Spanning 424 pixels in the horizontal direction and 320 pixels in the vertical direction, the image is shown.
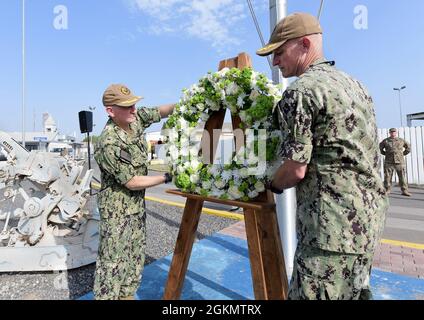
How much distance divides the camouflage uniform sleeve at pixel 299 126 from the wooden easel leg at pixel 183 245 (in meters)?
1.29

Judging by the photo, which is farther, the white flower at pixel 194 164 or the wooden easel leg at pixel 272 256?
the white flower at pixel 194 164

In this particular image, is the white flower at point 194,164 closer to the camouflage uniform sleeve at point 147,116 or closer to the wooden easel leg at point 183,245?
the wooden easel leg at point 183,245

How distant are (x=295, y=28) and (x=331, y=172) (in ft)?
2.61

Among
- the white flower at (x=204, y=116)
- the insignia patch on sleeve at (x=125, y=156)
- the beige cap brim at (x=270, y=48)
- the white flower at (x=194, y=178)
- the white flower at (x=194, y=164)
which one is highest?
the beige cap brim at (x=270, y=48)

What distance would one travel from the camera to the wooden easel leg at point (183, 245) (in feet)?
8.45

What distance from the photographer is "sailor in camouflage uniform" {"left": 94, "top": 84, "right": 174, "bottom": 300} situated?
7.89ft

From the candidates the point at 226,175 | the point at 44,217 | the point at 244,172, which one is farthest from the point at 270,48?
the point at 44,217

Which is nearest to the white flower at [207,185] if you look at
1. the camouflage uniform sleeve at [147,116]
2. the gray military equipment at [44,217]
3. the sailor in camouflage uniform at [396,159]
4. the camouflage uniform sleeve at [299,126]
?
the camouflage uniform sleeve at [299,126]

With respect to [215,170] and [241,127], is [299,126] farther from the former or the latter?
[215,170]

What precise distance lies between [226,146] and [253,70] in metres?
0.64

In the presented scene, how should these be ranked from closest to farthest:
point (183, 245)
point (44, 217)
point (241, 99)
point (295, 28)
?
point (295, 28) < point (241, 99) < point (183, 245) < point (44, 217)

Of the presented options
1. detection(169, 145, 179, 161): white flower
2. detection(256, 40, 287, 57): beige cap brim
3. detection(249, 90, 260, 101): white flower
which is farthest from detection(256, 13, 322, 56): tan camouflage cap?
detection(169, 145, 179, 161): white flower

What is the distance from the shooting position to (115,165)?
7.74 feet

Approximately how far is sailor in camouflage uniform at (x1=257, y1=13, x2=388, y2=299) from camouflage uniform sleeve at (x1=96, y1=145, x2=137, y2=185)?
4.35 feet
